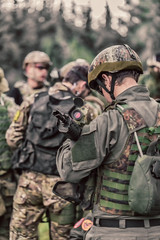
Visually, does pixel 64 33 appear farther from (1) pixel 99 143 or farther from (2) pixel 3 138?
(1) pixel 99 143

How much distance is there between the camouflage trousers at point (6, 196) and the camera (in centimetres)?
524

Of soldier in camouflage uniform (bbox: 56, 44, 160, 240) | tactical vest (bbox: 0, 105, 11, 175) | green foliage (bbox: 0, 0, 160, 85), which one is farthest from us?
green foliage (bbox: 0, 0, 160, 85)

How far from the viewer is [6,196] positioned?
5266mm

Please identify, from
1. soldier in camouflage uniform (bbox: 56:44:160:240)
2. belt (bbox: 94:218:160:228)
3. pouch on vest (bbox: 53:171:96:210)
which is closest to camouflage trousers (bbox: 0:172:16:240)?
pouch on vest (bbox: 53:171:96:210)

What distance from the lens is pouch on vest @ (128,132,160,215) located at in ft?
7.98

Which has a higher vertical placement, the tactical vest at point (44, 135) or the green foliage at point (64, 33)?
the green foliage at point (64, 33)

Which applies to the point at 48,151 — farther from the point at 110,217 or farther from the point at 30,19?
the point at 30,19

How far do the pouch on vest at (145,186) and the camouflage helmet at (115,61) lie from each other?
654 millimetres

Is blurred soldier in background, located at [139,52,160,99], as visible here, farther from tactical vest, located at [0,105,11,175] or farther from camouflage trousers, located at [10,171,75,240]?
camouflage trousers, located at [10,171,75,240]

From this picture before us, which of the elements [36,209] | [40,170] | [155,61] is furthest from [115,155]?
[155,61]

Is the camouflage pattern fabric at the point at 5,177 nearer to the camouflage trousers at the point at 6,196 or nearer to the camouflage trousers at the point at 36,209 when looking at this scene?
the camouflage trousers at the point at 6,196

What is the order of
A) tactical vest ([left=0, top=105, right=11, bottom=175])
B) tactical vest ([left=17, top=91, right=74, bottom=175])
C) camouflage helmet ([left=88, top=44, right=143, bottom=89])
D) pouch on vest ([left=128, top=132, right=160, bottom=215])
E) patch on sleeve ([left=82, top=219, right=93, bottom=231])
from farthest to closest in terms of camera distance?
1. tactical vest ([left=0, top=105, right=11, bottom=175])
2. tactical vest ([left=17, top=91, right=74, bottom=175])
3. patch on sleeve ([left=82, top=219, right=93, bottom=231])
4. camouflage helmet ([left=88, top=44, right=143, bottom=89])
5. pouch on vest ([left=128, top=132, right=160, bottom=215])

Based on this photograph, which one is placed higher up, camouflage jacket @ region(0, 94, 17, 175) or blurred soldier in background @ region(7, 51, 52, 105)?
blurred soldier in background @ region(7, 51, 52, 105)

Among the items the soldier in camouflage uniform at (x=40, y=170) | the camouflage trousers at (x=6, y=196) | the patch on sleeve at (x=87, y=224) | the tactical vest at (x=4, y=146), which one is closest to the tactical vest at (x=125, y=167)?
the patch on sleeve at (x=87, y=224)
